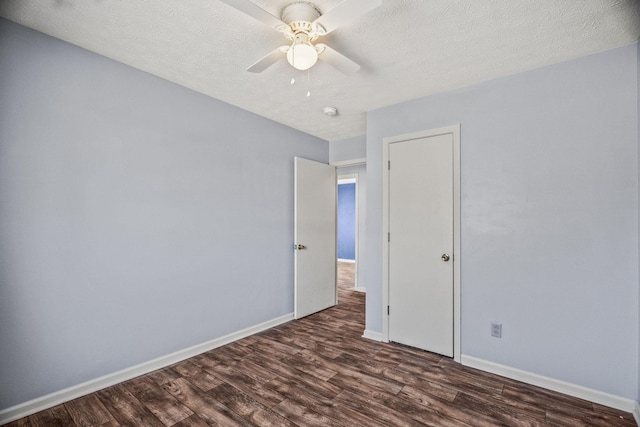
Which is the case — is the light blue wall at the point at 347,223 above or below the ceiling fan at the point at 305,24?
below

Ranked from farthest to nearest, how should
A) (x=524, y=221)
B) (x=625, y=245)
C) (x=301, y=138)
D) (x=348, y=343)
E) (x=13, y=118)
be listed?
(x=301, y=138) < (x=348, y=343) < (x=524, y=221) < (x=625, y=245) < (x=13, y=118)

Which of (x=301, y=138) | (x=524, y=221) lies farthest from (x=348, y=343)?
(x=301, y=138)

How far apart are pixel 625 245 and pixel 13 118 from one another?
416cm

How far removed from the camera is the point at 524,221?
2404 millimetres

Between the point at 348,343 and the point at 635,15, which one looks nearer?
the point at 635,15

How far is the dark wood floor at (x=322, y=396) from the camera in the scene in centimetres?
189

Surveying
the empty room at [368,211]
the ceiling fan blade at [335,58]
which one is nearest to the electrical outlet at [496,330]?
the empty room at [368,211]

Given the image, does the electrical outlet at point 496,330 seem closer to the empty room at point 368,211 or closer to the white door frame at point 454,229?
the empty room at point 368,211

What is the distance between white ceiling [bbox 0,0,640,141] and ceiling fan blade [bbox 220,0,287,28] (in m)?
0.19

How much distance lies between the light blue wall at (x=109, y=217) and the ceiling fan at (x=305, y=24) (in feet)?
4.27

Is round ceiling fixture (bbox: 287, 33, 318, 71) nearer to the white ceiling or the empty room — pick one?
the empty room

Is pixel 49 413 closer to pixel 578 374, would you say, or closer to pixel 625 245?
pixel 578 374

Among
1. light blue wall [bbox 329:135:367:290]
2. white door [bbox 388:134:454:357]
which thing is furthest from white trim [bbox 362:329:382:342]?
light blue wall [bbox 329:135:367:290]

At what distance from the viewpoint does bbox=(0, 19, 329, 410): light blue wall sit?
1.89 m
